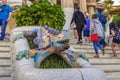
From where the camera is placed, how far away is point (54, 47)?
6500 mm

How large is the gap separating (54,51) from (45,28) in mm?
872

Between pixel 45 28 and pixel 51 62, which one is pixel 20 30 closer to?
pixel 45 28

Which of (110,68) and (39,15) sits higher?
(39,15)

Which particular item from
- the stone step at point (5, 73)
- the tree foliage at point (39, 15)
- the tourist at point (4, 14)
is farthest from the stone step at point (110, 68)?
the tourist at point (4, 14)

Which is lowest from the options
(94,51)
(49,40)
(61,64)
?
(94,51)

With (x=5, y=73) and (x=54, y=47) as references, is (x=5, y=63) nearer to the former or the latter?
(x=5, y=73)

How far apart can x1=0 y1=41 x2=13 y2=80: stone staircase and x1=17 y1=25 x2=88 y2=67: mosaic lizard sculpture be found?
1.31m

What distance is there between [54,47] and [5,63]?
2717 millimetres

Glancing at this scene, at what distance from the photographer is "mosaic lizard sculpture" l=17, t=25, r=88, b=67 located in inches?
250

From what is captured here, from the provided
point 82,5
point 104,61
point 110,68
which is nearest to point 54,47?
point 110,68

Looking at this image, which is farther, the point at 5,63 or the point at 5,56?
the point at 5,56

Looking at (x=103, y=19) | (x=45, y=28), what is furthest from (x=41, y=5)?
(x=103, y=19)

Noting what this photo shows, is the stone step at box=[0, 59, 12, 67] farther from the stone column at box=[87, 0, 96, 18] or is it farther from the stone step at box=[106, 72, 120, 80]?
the stone column at box=[87, 0, 96, 18]

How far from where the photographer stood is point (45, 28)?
7.28m
